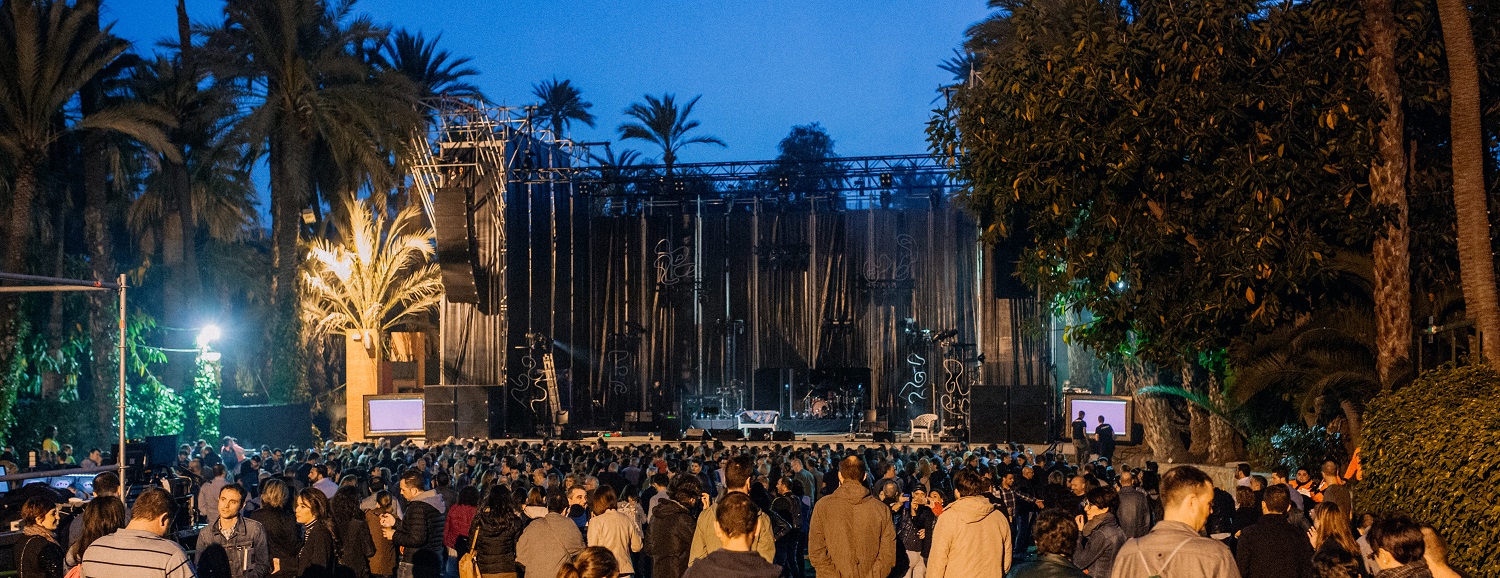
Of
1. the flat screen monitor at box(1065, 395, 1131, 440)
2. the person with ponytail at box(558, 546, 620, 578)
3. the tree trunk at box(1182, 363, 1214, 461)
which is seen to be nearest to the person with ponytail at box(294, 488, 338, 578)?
the person with ponytail at box(558, 546, 620, 578)

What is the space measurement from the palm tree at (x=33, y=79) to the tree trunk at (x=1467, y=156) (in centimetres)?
2027

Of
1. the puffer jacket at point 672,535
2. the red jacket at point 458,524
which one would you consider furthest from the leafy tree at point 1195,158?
the red jacket at point 458,524

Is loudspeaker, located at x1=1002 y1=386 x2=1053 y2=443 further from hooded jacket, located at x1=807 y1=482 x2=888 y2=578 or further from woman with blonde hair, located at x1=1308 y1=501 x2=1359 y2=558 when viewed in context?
hooded jacket, located at x1=807 y1=482 x2=888 y2=578

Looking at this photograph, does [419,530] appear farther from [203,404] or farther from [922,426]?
[203,404]

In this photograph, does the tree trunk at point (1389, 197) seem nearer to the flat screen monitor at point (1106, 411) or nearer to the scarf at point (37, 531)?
the flat screen monitor at point (1106, 411)

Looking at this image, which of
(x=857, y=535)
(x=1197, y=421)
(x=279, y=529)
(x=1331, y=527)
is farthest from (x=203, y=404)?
(x=1331, y=527)

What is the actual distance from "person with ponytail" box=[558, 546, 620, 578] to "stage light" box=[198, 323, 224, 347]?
26.8 m

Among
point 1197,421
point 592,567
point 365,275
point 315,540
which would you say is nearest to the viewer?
point 592,567

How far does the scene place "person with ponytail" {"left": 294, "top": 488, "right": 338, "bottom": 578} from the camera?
26.0 ft

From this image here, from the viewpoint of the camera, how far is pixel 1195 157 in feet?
44.3

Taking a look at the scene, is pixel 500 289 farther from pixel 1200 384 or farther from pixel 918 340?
pixel 1200 384

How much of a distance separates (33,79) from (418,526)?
16343mm

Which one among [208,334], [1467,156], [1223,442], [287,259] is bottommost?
[1223,442]

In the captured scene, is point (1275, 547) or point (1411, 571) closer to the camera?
point (1411, 571)
